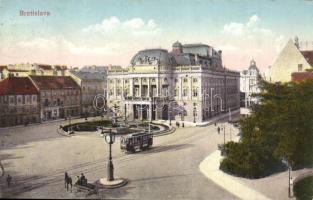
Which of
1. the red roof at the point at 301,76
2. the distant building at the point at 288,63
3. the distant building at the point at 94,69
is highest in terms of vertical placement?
the distant building at the point at 94,69

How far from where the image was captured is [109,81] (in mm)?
50719

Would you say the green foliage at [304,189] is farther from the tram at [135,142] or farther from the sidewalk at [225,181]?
the tram at [135,142]

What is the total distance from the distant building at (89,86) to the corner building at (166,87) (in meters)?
3.16

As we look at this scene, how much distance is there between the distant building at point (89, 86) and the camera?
50.9 m

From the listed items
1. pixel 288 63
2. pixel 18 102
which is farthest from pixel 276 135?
pixel 18 102

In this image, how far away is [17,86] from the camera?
132ft

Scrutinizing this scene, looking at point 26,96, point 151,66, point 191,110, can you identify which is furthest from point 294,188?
point 26,96

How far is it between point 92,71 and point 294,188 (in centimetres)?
4220

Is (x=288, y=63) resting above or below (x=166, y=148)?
above

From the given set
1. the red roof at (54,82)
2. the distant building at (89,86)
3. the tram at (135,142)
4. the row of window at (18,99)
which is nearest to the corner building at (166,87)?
the distant building at (89,86)

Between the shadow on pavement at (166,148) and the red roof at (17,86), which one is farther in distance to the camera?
the red roof at (17,86)

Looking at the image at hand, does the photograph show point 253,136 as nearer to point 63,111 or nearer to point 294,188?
point 294,188

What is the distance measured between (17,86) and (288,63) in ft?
101

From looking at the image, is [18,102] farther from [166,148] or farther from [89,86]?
[166,148]
